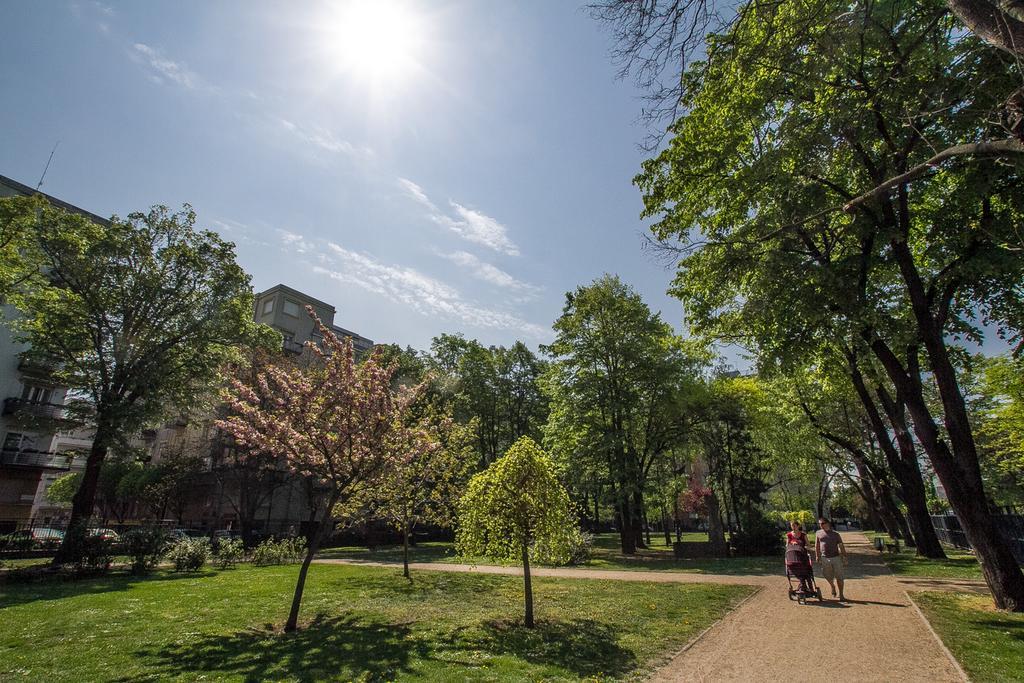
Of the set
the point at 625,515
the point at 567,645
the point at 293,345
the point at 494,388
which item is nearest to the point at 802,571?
the point at 567,645

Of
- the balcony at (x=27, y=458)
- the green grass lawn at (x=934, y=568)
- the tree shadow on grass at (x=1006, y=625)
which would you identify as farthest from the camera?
the balcony at (x=27, y=458)

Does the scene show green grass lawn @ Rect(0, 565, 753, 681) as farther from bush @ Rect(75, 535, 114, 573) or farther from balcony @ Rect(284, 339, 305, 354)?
balcony @ Rect(284, 339, 305, 354)

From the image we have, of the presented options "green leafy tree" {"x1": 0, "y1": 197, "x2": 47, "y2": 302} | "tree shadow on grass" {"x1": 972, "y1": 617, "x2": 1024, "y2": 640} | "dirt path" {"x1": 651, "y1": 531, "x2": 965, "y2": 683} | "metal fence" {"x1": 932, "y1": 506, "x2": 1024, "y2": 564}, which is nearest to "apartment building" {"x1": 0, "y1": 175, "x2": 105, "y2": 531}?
"green leafy tree" {"x1": 0, "y1": 197, "x2": 47, "y2": 302}

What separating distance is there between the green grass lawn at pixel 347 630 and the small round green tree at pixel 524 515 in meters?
1.31

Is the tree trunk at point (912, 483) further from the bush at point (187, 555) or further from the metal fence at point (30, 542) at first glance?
the metal fence at point (30, 542)

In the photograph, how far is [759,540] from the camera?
22031 millimetres

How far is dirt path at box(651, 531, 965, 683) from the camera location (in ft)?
A: 19.5

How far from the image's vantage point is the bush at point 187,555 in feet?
59.6

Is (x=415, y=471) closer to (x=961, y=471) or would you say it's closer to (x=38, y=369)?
(x=961, y=471)

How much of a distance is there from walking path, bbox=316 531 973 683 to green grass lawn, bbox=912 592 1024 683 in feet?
0.75

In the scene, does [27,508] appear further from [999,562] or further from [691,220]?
[999,562]

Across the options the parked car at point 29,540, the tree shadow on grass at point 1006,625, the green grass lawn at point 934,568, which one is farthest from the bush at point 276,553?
the green grass lawn at point 934,568

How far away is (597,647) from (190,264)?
2490 cm

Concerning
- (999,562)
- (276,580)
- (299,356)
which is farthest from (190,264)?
(999,562)
